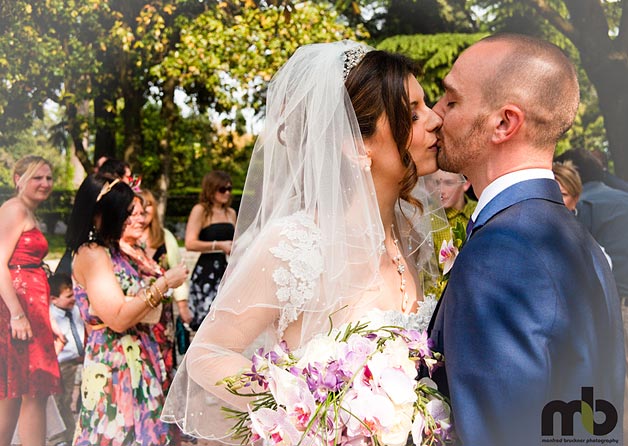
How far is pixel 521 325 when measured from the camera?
1.41 m

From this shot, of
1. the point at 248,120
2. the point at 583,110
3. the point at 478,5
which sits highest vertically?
the point at 478,5

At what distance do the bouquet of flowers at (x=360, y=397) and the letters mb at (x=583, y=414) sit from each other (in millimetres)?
223

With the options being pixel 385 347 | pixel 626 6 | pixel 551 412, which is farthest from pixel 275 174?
pixel 626 6

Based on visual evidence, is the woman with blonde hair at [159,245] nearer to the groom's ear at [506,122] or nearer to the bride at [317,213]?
the bride at [317,213]

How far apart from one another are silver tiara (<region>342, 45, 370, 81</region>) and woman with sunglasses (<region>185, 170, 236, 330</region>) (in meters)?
4.23

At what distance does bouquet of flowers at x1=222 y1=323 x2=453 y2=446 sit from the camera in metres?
1.60

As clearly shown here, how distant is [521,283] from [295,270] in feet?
2.96

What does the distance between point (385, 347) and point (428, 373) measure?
0.17 meters

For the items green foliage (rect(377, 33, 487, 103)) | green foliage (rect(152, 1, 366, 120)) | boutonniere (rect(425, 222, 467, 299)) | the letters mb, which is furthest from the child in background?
green foliage (rect(377, 33, 487, 103))

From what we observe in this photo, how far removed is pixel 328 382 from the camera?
162 cm

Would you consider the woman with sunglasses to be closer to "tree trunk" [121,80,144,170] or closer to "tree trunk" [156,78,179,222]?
"tree trunk" [156,78,179,222]

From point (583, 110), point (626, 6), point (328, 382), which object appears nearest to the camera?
point (328, 382)

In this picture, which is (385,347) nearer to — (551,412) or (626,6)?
(551,412)

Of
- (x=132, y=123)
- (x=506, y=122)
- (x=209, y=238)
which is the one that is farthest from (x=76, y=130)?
(x=506, y=122)
